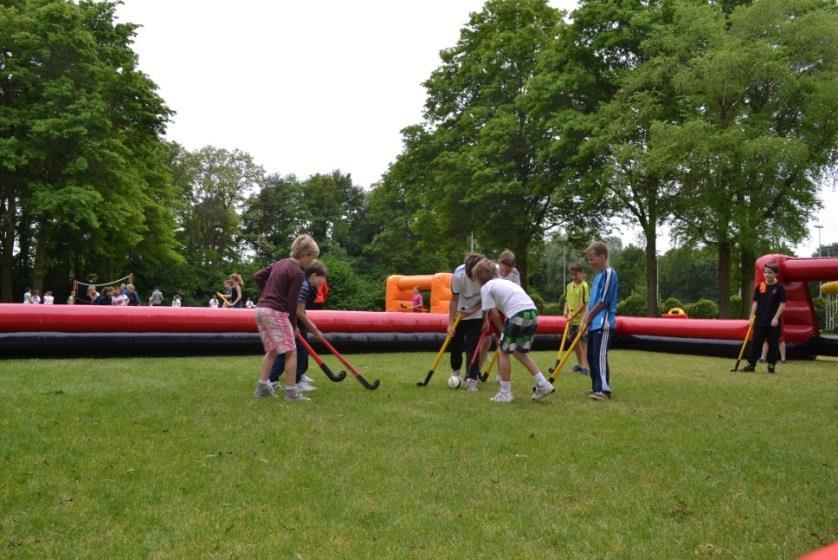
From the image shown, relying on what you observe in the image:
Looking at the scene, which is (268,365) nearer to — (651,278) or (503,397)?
(503,397)

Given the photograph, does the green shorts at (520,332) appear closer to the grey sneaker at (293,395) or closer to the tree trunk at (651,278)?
the grey sneaker at (293,395)

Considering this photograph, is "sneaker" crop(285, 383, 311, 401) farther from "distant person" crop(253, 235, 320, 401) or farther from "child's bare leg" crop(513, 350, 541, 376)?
"child's bare leg" crop(513, 350, 541, 376)

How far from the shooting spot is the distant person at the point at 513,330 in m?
7.75

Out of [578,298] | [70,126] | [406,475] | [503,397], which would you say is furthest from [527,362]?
[70,126]

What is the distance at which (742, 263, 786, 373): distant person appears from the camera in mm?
12055

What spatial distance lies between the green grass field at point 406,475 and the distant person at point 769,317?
4.17m

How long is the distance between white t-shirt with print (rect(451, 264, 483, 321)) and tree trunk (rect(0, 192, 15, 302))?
26.3 metres

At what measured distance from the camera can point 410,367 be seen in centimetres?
1182

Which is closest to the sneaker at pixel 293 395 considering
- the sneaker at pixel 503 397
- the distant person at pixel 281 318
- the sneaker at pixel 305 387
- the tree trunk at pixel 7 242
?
the distant person at pixel 281 318

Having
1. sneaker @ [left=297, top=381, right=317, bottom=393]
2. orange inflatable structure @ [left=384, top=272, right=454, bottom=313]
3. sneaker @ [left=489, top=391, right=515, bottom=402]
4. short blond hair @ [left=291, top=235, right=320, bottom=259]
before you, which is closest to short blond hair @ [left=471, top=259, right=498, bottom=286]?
sneaker @ [left=489, top=391, right=515, bottom=402]

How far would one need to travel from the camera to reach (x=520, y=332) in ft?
25.4

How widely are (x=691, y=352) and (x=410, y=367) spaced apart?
25.7ft

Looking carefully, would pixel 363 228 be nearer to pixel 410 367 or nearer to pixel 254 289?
pixel 254 289

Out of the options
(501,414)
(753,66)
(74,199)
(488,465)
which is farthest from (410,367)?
(74,199)
